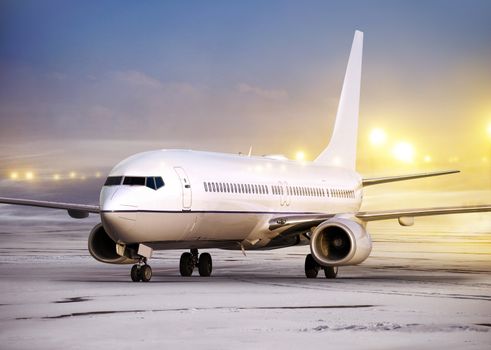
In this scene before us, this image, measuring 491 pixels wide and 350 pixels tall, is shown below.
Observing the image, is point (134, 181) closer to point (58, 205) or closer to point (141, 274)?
point (141, 274)

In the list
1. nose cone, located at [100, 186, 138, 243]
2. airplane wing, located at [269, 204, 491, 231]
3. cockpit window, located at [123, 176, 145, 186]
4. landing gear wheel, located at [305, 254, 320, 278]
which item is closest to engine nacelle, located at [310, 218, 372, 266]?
airplane wing, located at [269, 204, 491, 231]

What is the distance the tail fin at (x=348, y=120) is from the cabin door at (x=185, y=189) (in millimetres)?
14576

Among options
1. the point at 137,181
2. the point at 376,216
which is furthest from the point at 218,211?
the point at 376,216

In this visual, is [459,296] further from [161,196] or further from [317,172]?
[317,172]

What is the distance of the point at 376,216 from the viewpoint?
32062 millimetres

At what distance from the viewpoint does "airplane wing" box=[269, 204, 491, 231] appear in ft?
101

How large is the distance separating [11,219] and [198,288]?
251 feet

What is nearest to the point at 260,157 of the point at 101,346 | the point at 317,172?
the point at 317,172

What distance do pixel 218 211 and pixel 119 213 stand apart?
470 cm

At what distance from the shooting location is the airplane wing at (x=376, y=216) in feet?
101

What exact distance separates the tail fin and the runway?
26.8 feet

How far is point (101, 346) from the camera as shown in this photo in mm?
13938

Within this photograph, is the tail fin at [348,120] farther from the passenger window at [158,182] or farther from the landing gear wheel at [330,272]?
the passenger window at [158,182]

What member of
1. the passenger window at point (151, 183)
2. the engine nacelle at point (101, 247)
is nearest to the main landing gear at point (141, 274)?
the passenger window at point (151, 183)
